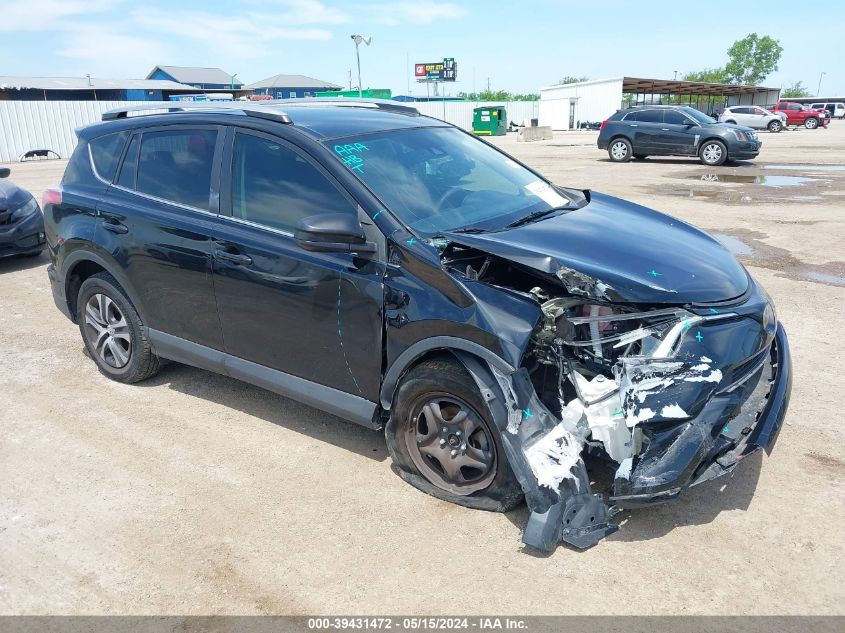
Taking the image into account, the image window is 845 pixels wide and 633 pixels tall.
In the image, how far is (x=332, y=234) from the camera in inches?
128

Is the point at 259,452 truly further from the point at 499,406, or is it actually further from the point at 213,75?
the point at 213,75

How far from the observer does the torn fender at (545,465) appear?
2.92m

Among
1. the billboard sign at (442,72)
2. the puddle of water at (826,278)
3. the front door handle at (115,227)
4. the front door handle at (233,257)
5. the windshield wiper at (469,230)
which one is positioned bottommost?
the puddle of water at (826,278)

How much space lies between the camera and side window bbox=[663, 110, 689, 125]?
62.6 ft

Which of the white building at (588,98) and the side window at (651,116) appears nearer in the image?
the side window at (651,116)

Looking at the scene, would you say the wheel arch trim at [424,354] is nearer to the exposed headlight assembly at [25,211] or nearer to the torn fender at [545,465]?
the torn fender at [545,465]

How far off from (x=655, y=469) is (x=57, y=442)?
3514 mm

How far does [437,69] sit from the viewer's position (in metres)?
63.7

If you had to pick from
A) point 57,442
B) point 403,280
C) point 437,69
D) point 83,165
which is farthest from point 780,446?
point 437,69

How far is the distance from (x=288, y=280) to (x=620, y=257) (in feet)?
5.69

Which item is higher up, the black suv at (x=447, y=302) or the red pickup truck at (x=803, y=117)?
the red pickup truck at (x=803, y=117)

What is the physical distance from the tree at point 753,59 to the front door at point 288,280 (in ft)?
403

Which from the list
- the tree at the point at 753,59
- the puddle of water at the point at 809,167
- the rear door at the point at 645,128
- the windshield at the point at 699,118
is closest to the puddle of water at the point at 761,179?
the puddle of water at the point at 809,167

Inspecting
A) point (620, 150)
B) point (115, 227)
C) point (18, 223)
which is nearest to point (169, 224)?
point (115, 227)
